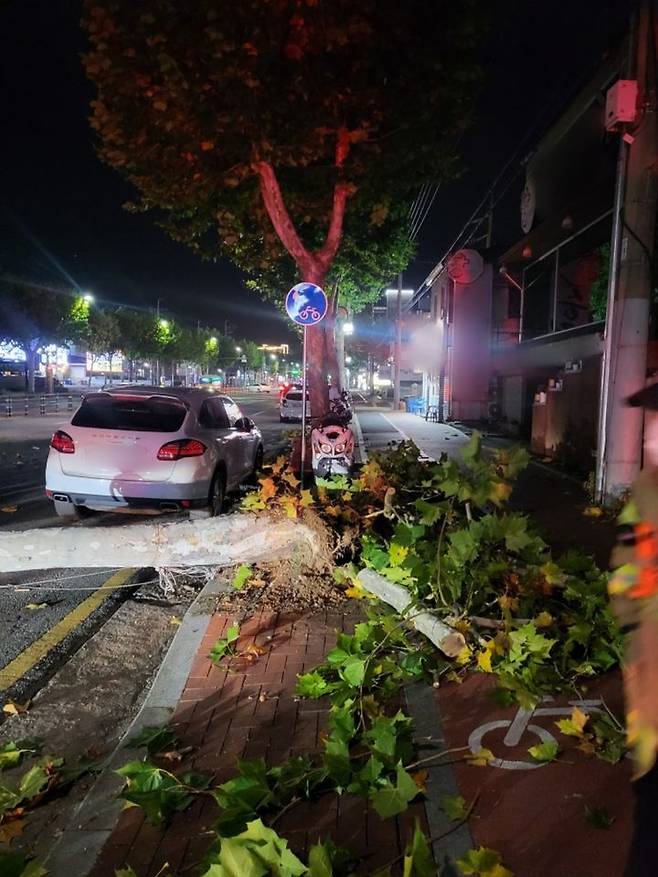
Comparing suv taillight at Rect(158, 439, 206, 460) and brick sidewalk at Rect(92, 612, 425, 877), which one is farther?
suv taillight at Rect(158, 439, 206, 460)

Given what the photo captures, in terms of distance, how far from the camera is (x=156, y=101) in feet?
28.8

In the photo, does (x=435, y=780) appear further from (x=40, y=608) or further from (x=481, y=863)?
(x=40, y=608)

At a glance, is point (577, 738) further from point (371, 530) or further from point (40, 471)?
point (40, 471)

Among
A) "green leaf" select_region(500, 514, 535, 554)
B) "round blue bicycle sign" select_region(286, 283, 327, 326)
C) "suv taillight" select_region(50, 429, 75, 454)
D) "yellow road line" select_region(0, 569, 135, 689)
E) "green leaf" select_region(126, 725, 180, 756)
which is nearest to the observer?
"green leaf" select_region(126, 725, 180, 756)

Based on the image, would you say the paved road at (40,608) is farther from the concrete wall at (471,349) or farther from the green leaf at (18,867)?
the concrete wall at (471,349)

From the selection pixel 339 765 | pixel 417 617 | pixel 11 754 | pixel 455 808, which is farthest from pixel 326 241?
pixel 455 808

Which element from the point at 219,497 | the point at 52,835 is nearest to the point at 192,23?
the point at 219,497

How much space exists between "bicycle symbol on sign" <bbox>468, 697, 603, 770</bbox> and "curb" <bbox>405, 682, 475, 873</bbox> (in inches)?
7.5

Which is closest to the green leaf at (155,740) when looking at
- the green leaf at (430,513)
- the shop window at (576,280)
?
the green leaf at (430,513)

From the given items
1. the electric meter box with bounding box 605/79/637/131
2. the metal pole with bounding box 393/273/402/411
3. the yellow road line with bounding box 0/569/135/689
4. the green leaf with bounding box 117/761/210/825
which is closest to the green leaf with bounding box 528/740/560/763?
the green leaf with bounding box 117/761/210/825

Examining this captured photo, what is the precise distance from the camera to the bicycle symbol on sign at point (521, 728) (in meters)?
3.17

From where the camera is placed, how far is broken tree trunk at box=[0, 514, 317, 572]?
5.49m

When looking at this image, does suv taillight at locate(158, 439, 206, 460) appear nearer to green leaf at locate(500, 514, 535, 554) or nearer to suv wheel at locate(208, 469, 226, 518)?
suv wheel at locate(208, 469, 226, 518)

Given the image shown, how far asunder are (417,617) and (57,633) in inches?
112
